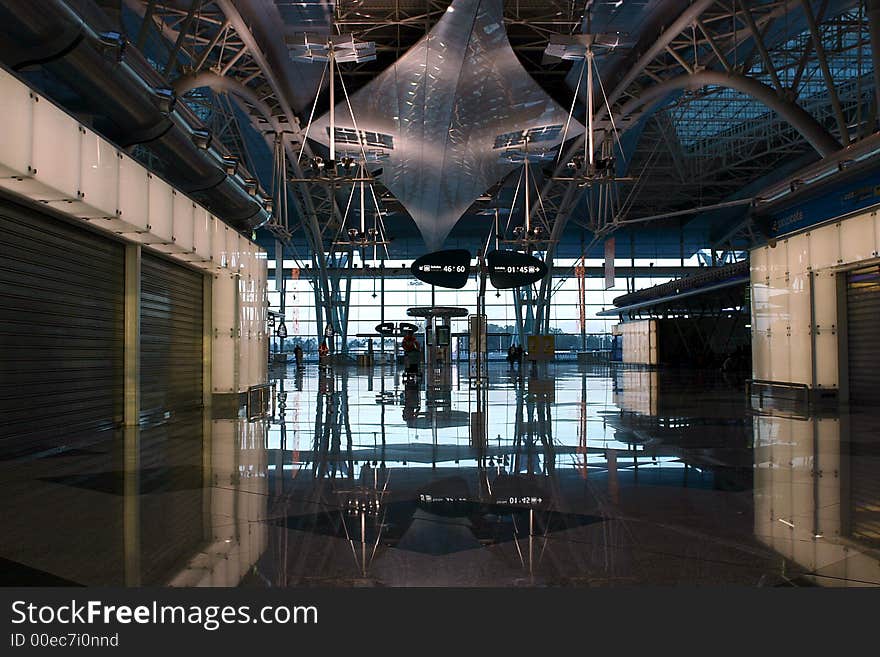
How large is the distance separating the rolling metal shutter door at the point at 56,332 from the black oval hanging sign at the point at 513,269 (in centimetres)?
1832

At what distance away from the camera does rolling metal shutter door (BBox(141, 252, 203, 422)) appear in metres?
12.4

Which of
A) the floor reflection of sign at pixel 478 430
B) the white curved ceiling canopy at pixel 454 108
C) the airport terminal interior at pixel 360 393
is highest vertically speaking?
the white curved ceiling canopy at pixel 454 108

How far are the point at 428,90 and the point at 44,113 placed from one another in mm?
20385

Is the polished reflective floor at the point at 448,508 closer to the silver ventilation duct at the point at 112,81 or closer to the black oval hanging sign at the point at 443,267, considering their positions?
the silver ventilation duct at the point at 112,81

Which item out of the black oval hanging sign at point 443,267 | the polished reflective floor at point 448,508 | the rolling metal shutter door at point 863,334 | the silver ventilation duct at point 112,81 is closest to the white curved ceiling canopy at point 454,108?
the black oval hanging sign at point 443,267

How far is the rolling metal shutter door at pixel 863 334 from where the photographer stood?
14.4 meters

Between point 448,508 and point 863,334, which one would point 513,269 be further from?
point 448,508

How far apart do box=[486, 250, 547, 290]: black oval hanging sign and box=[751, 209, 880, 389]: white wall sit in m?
11.5

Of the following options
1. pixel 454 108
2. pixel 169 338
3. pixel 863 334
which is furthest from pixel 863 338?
pixel 454 108

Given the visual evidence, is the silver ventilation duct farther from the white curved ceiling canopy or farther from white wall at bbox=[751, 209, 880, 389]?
white wall at bbox=[751, 209, 880, 389]

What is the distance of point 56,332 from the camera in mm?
9484

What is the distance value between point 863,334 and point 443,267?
15557 millimetres

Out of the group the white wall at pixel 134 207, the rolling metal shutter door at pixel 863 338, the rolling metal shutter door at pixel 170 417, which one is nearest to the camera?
the rolling metal shutter door at pixel 170 417

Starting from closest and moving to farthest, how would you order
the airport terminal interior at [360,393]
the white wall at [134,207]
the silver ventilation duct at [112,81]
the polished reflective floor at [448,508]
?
the polished reflective floor at [448,508] → the airport terminal interior at [360,393] → the white wall at [134,207] → the silver ventilation duct at [112,81]
